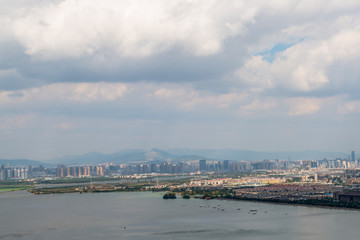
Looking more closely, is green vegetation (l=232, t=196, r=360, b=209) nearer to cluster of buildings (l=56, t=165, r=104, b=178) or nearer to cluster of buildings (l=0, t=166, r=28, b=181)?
cluster of buildings (l=0, t=166, r=28, b=181)

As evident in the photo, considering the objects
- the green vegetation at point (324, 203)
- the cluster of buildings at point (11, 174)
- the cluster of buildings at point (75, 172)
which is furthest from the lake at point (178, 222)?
the cluster of buildings at point (75, 172)

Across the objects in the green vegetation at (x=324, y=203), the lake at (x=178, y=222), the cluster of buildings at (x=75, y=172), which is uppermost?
the cluster of buildings at (x=75, y=172)

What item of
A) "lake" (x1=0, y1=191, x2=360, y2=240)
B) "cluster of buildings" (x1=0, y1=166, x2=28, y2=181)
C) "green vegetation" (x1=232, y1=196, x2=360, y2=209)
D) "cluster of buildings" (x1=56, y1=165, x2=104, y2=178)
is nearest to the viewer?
"lake" (x1=0, y1=191, x2=360, y2=240)

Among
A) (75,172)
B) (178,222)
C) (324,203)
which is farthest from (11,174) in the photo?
(178,222)

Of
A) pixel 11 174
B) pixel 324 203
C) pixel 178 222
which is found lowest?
pixel 178 222

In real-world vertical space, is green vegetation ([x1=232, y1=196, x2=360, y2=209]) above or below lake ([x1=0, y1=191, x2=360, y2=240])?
above

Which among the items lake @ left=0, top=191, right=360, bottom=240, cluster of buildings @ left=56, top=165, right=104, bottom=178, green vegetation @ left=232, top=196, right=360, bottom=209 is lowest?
lake @ left=0, top=191, right=360, bottom=240

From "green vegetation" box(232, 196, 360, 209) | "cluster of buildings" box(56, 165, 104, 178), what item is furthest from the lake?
"cluster of buildings" box(56, 165, 104, 178)

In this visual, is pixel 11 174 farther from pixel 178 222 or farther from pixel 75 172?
pixel 178 222

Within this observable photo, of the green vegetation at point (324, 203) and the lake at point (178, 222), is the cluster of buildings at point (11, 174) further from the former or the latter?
the green vegetation at point (324, 203)
